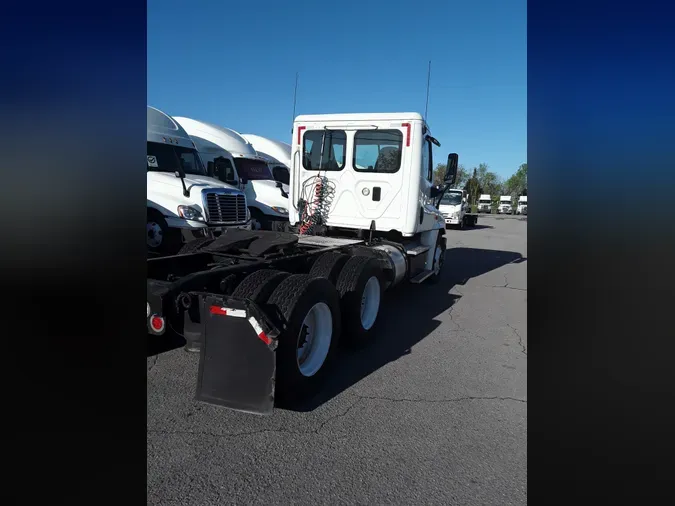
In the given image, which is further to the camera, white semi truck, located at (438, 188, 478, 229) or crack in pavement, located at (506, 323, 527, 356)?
white semi truck, located at (438, 188, 478, 229)

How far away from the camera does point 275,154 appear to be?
18000mm

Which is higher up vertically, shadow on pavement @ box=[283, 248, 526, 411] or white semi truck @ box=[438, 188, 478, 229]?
white semi truck @ box=[438, 188, 478, 229]

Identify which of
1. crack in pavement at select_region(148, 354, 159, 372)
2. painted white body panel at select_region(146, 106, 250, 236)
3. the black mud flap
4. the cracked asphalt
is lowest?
the cracked asphalt

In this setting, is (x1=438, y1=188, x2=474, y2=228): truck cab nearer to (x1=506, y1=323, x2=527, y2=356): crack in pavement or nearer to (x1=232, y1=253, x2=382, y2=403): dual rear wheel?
(x1=506, y1=323, x2=527, y2=356): crack in pavement

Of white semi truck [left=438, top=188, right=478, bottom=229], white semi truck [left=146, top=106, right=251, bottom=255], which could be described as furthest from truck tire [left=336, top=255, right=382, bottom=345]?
white semi truck [left=438, top=188, right=478, bottom=229]

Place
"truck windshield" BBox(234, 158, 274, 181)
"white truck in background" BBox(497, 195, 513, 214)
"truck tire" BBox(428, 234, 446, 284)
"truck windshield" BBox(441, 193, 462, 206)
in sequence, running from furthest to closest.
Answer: "white truck in background" BBox(497, 195, 513, 214) < "truck windshield" BBox(441, 193, 462, 206) < "truck windshield" BBox(234, 158, 274, 181) < "truck tire" BBox(428, 234, 446, 284)

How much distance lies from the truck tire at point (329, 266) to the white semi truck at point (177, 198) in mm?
4852

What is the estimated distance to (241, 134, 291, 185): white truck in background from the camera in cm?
1702

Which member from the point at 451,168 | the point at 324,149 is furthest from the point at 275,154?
the point at 451,168

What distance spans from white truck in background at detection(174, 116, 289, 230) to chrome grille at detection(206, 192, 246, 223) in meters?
2.46

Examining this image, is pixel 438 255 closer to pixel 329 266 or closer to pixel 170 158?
pixel 329 266
